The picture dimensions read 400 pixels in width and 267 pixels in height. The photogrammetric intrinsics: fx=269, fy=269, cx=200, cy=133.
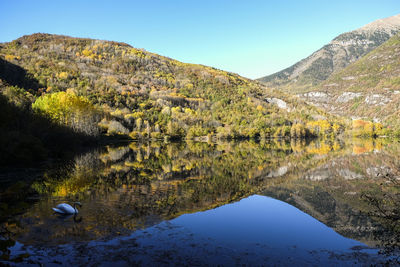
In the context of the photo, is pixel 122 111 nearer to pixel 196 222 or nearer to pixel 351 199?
pixel 351 199

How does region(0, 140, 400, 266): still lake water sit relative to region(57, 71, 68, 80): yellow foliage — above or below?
below

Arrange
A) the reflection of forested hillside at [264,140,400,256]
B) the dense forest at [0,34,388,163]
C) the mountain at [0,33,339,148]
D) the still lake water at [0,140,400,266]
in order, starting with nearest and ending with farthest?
1. the still lake water at [0,140,400,266]
2. the reflection of forested hillside at [264,140,400,256]
3. the dense forest at [0,34,388,163]
4. the mountain at [0,33,339,148]

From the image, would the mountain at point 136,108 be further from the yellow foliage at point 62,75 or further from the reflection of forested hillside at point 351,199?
the reflection of forested hillside at point 351,199

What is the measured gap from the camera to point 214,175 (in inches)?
1075

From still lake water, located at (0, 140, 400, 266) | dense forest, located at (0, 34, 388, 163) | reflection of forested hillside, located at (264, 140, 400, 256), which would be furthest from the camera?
dense forest, located at (0, 34, 388, 163)

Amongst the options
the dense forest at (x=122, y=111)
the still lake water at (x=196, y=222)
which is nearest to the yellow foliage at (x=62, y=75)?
the dense forest at (x=122, y=111)

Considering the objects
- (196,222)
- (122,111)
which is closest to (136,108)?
(122,111)

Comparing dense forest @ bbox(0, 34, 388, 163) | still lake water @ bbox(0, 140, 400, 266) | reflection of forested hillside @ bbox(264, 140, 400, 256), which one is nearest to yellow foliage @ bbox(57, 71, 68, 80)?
dense forest @ bbox(0, 34, 388, 163)

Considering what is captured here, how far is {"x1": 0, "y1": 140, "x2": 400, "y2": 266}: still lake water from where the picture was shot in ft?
31.2

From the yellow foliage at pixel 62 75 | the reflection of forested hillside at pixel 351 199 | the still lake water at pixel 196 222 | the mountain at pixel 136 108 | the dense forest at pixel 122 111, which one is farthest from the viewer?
the yellow foliage at pixel 62 75

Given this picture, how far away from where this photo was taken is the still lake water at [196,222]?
951 cm

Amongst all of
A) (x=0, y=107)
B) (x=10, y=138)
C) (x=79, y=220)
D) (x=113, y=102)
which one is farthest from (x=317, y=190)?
(x=113, y=102)

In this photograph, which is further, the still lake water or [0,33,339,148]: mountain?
[0,33,339,148]: mountain

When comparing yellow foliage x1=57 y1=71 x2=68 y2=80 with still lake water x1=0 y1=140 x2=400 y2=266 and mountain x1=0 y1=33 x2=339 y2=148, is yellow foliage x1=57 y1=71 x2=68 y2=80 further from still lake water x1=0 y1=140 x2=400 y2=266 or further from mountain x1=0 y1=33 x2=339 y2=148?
still lake water x1=0 y1=140 x2=400 y2=266
